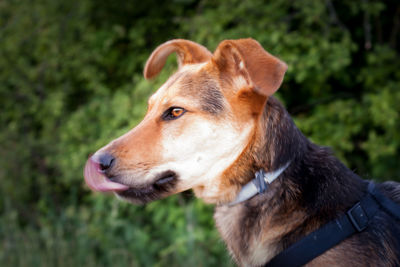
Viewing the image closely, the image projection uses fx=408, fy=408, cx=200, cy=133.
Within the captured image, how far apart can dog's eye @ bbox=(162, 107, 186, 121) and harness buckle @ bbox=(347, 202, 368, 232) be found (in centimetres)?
98

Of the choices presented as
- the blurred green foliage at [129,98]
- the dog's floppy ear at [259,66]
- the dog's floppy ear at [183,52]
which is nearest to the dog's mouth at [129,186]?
the dog's floppy ear at [259,66]

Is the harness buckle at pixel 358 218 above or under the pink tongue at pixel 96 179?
under

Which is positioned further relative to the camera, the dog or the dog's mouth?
the dog's mouth

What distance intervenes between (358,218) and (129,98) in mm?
3657

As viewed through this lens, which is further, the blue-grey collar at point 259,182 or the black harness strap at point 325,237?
the blue-grey collar at point 259,182

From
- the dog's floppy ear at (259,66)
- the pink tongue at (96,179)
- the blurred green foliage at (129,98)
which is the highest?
the dog's floppy ear at (259,66)

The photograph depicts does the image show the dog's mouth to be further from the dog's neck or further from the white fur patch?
the dog's neck

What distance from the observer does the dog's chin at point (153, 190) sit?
6.97 feet

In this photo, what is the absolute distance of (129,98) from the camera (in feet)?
16.6

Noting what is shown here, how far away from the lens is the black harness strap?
1855mm

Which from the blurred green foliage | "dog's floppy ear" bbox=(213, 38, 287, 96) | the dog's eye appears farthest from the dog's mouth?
the blurred green foliage

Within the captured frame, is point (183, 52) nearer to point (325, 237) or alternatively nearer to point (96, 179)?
point (96, 179)

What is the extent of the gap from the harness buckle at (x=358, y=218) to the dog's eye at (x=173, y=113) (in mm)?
982

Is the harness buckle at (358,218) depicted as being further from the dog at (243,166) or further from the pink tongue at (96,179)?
the pink tongue at (96,179)
